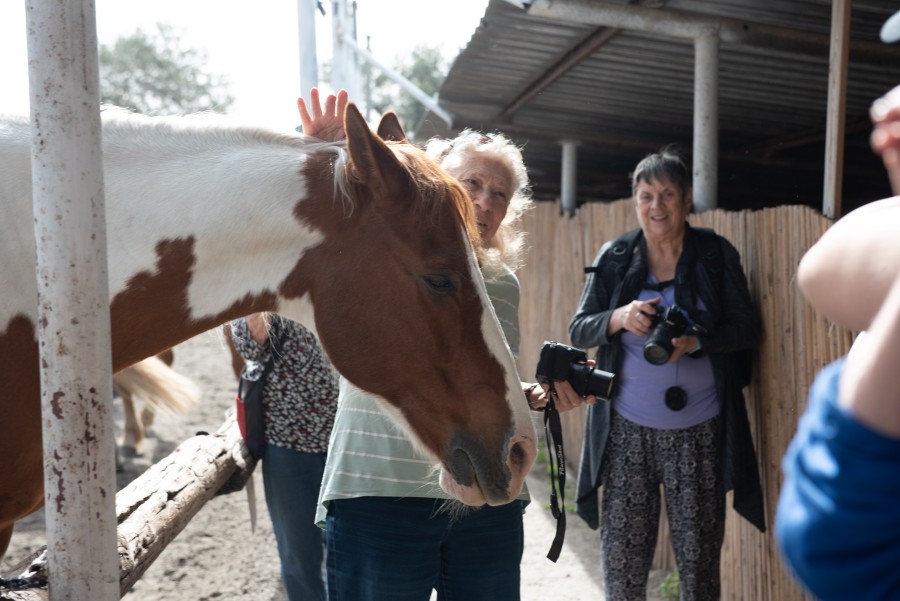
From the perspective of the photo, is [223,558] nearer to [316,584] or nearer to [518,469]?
[316,584]

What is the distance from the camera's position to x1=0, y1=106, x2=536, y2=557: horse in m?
1.77

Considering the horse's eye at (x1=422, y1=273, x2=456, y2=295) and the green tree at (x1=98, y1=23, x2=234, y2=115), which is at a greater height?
the green tree at (x1=98, y1=23, x2=234, y2=115)

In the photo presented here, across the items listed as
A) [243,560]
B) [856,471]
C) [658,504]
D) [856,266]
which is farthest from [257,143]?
[243,560]

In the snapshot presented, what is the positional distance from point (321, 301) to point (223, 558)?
12.5ft

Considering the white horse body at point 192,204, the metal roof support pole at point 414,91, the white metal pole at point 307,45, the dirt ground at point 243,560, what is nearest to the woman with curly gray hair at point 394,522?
the white horse body at point 192,204

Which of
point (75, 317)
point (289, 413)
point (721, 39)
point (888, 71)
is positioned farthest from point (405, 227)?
point (888, 71)

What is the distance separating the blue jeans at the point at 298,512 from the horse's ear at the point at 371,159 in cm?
177

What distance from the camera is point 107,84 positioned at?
32.7 metres

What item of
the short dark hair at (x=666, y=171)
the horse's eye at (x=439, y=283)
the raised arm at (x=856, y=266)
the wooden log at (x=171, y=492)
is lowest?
the wooden log at (x=171, y=492)

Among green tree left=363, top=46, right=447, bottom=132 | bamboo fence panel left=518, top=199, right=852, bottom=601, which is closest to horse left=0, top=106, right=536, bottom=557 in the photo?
bamboo fence panel left=518, top=199, right=852, bottom=601

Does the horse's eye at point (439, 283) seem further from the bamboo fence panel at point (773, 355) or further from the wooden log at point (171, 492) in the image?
the bamboo fence panel at point (773, 355)

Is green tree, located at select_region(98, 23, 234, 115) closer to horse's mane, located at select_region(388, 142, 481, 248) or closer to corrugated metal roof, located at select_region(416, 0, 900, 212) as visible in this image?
corrugated metal roof, located at select_region(416, 0, 900, 212)

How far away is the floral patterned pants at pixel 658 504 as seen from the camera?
347 cm

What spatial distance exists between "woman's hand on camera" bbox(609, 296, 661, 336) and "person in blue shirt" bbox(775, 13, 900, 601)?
8.02 ft
